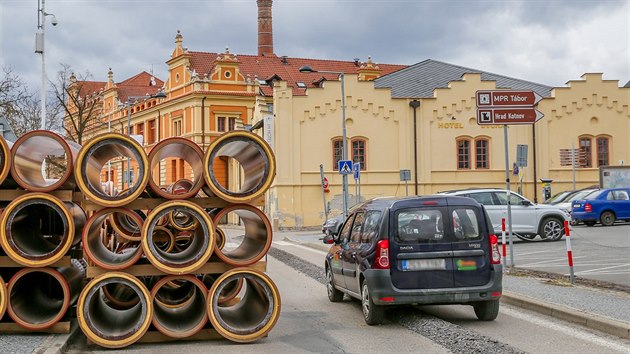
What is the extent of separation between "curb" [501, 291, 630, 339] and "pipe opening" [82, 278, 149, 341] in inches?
217

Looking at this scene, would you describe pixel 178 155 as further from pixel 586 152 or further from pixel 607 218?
pixel 586 152

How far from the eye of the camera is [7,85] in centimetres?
2873

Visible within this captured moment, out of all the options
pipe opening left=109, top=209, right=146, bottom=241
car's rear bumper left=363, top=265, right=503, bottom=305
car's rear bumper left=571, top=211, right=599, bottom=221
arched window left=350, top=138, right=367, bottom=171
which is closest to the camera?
car's rear bumper left=363, top=265, right=503, bottom=305

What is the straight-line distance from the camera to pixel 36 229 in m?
10.2

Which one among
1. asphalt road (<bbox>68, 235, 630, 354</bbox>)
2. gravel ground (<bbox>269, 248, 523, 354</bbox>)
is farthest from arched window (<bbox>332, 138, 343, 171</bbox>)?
gravel ground (<bbox>269, 248, 523, 354</bbox>)

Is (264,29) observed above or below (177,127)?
above

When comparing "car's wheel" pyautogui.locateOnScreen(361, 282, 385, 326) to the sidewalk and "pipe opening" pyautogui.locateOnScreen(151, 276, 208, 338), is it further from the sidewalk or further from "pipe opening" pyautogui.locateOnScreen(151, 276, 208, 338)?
the sidewalk

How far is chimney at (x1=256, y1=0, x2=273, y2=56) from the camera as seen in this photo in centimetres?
8400

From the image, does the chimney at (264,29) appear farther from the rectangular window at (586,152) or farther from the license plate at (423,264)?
the license plate at (423,264)

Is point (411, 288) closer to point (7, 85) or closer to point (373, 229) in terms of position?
point (373, 229)

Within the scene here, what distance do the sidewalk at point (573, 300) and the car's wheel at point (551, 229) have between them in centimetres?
960

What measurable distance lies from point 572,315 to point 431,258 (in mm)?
2023

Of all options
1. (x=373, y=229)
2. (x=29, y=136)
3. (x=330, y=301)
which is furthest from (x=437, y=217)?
(x=29, y=136)

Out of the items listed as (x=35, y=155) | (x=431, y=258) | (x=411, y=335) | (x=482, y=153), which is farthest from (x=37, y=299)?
(x=482, y=153)
